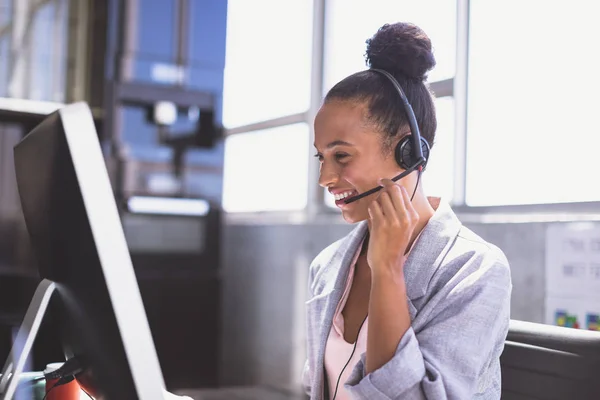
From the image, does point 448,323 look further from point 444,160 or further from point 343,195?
point 444,160

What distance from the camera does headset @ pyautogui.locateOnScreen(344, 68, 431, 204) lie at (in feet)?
3.81

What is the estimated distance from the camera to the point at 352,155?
3.91ft

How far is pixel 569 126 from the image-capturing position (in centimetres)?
193

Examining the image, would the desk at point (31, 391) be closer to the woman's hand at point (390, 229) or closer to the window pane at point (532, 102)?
the woman's hand at point (390, 229)

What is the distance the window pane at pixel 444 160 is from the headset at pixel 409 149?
113 cm

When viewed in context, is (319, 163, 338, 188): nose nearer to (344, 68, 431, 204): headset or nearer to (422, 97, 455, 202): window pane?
(344, 68, 431, 204): headset

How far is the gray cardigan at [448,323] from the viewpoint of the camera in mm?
955

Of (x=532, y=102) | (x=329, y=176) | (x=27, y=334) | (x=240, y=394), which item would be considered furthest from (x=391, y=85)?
(x=240, y=394)

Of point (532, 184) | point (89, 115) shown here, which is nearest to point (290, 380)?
point (532, 184)

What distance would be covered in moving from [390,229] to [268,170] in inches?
95.9

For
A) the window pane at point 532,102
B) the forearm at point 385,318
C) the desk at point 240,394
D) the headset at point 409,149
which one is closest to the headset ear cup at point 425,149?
the headset at point 409,149

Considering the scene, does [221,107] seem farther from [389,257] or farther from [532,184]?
[389,257]

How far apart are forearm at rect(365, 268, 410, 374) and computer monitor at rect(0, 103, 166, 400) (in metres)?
0.44

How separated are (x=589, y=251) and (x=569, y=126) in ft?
1.34
